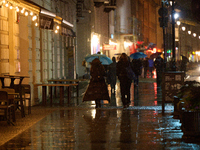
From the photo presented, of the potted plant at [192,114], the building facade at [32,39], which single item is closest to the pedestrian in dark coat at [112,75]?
the building facade at [32,39]

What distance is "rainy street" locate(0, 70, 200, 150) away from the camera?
28.9ft

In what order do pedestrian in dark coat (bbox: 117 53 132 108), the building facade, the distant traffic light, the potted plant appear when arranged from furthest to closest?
pedestrian in dark coat (bbox: 117 53 132 108) < the building facade < the potted plant < the distant traffic light

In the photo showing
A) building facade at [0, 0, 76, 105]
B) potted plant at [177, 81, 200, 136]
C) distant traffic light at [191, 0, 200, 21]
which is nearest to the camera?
distant traffic light at [191, 0, 200, 21]

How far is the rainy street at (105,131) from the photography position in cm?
881

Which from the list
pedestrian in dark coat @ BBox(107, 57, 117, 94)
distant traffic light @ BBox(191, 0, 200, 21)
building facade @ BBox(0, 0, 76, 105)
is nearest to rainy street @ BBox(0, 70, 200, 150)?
building facade @ BBox(0, 0, 76, 105)

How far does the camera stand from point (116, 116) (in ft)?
43.3

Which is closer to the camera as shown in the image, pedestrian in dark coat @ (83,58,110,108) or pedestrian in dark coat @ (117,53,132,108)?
pedestrian in dark coat @ (83,58,110,108)

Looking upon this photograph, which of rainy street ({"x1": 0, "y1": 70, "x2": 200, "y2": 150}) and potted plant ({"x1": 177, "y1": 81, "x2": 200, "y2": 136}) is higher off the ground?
potted plant ({"x1": 177, "y1": 81, "x2": 200, "y2": 136})

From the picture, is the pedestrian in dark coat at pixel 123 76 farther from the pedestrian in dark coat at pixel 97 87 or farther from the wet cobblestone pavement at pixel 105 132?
the wet cobblestone pavement at pixel 105 132

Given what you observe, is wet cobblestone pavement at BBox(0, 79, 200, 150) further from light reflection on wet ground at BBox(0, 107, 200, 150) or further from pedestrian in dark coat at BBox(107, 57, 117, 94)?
pedestrian in dark coat at BBox(107, 57, 117, 94)

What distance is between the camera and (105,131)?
1045 cm

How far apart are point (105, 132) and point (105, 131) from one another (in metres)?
0.13

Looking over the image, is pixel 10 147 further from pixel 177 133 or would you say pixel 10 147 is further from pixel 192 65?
pixel 192 65

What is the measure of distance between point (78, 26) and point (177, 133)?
29.6 metres
